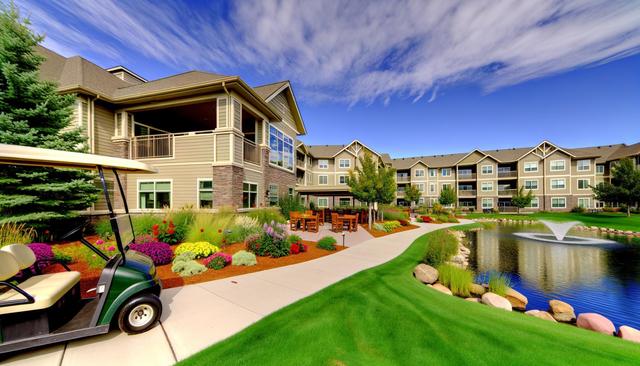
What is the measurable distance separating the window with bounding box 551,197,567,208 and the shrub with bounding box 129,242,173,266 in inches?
2074

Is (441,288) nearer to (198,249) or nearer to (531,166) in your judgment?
(198,249)

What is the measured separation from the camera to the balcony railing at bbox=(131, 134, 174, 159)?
13000 mm

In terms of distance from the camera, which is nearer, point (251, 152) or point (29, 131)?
point (29, 131)

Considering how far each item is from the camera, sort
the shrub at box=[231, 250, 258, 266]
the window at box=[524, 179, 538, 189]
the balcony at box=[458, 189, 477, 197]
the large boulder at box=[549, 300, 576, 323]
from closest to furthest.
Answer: the large boulder at box=[549, 300, 576, 323]
the shrub at box=[231, 250, 258, 266]
the window at box=[524, 179, 538, 189]
the balcony at box=[458, 189, 477, 197]

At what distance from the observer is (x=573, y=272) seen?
8.92 metres

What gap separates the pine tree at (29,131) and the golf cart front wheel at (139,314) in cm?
794

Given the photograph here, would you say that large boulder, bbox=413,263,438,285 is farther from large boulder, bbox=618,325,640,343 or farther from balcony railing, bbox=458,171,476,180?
balcony railing, bbox=458,171,476,180

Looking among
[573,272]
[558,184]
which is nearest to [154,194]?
[573,272]

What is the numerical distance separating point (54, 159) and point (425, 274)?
27.3 ft

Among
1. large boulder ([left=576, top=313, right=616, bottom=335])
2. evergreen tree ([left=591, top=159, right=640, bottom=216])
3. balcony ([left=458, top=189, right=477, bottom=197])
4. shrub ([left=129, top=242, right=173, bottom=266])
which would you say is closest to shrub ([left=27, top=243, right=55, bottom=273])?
shrub ([left=129, top=242, right=173, bottom=266])

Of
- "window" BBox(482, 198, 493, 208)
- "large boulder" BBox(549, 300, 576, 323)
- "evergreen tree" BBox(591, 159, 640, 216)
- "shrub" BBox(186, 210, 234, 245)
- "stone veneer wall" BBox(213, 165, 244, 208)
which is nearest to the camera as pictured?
"large boulder" BBox(549, 300, 576, 323)

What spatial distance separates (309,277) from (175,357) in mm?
3542

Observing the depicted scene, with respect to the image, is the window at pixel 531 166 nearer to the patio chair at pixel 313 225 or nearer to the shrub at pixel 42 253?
the patio chair at pixel 313 225

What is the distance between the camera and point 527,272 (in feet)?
29.2
